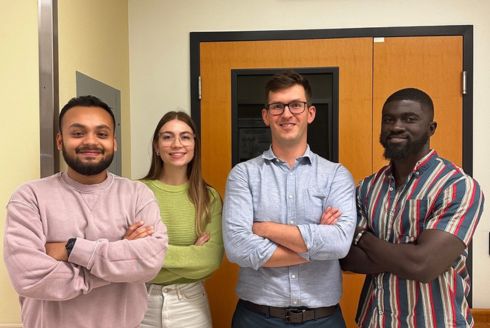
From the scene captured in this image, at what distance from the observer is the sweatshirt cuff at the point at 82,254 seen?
1.32 meters

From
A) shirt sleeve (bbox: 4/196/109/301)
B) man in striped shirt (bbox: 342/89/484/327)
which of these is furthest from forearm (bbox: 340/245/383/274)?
shirt sleeve (bbox: 4/196/109/301)

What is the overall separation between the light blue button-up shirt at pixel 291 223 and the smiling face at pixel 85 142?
0.55 meters

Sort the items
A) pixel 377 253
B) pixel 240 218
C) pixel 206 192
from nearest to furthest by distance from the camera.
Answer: pixel 377 253
pixel 240 218
pixel 206 192

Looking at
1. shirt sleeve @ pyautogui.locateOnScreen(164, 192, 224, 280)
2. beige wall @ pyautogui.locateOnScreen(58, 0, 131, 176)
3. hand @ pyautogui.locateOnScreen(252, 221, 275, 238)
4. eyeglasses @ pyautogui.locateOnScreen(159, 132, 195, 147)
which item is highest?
beige wall @ pyautogui.locateOnScreen(58, 0, 131, 176)

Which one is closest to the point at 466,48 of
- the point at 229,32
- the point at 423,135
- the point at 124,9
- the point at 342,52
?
the point at 342,52

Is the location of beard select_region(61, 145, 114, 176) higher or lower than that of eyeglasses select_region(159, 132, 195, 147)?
lower

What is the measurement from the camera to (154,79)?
254 centimetres

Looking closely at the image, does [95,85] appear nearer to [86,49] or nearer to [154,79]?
[86,49]

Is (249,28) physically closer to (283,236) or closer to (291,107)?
(291,107)

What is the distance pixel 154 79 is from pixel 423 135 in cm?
161

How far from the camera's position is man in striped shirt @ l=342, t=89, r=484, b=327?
1.49 meters

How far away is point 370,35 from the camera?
7.98 ft

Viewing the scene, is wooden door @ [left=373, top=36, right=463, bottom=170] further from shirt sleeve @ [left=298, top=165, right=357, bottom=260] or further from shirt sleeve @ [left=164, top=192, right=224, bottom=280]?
shirt sleeve @ [left=164, top=192, right=224, bottom=280]

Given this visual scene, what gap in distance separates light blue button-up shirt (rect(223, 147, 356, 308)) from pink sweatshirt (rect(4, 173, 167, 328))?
340 mm
